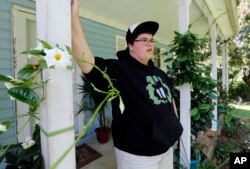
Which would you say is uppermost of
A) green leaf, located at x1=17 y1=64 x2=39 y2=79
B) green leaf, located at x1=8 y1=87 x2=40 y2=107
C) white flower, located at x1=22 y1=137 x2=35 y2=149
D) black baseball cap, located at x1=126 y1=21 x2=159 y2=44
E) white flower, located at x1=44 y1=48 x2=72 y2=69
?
black baseball cap, located at x1=126 y1=21 x2=159 y2=44

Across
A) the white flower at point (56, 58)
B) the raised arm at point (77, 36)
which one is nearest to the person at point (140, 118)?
the raised arm at point (77, 36)

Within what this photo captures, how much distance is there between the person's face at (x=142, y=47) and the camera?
5.97ft

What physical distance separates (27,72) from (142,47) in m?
1.20

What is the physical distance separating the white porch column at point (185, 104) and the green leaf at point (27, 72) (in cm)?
247

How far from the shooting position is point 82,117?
470 centimetres

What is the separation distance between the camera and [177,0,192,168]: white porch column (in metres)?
2.94

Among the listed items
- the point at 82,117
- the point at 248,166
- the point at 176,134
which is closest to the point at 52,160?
the point at 176,134

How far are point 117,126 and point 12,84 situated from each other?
3.54 ft

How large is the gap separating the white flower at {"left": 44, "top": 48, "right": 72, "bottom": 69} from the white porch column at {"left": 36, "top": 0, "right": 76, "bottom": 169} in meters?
0.07

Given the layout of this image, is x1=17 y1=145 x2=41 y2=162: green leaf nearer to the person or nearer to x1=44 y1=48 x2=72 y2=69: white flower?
x1=44 y1=48 x2=72 y2=69: white flower

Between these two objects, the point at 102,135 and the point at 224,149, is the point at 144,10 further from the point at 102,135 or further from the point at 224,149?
the point at 224,149

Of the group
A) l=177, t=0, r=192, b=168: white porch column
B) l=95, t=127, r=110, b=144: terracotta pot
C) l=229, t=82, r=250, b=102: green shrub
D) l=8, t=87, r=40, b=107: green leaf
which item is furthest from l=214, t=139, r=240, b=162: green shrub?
l=229, t=82, r=250, b=102: green shrub

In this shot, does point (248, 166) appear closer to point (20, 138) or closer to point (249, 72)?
point (20, 138)

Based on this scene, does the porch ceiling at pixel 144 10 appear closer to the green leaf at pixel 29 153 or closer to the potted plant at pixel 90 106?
the potted plant at pixel 90 106
